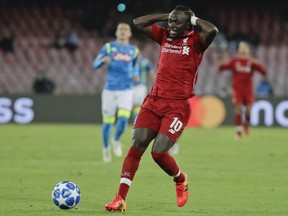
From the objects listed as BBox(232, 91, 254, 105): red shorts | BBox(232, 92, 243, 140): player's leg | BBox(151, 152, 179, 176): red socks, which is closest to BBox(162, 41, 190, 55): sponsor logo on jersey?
BBox(151, 152, 179, 176): red socks

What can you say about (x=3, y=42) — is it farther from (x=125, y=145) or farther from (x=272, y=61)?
(x=125, y=145)

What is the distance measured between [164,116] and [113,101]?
613 centimetres

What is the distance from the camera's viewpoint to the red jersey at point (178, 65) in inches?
377

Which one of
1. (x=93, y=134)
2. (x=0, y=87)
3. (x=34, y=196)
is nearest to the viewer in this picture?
(x=34, y=196)

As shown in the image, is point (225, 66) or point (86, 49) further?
point (86, 49)

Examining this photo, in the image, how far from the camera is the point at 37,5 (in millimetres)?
34406

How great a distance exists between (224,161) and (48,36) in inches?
707

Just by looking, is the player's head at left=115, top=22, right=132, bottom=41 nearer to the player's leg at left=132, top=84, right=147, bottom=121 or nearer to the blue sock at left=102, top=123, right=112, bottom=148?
the blue sock at left=102, top=123, right=112, bottom=148

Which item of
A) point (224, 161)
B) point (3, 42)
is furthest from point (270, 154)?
point (3, 42)

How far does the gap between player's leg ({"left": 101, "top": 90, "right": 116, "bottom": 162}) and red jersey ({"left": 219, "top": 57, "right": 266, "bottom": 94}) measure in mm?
8312

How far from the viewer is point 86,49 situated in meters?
32.0

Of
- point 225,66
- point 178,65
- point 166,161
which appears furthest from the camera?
point 225,66

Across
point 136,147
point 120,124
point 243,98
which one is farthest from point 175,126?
point 243,98

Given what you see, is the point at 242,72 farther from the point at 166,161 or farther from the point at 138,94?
the point at 166,161
